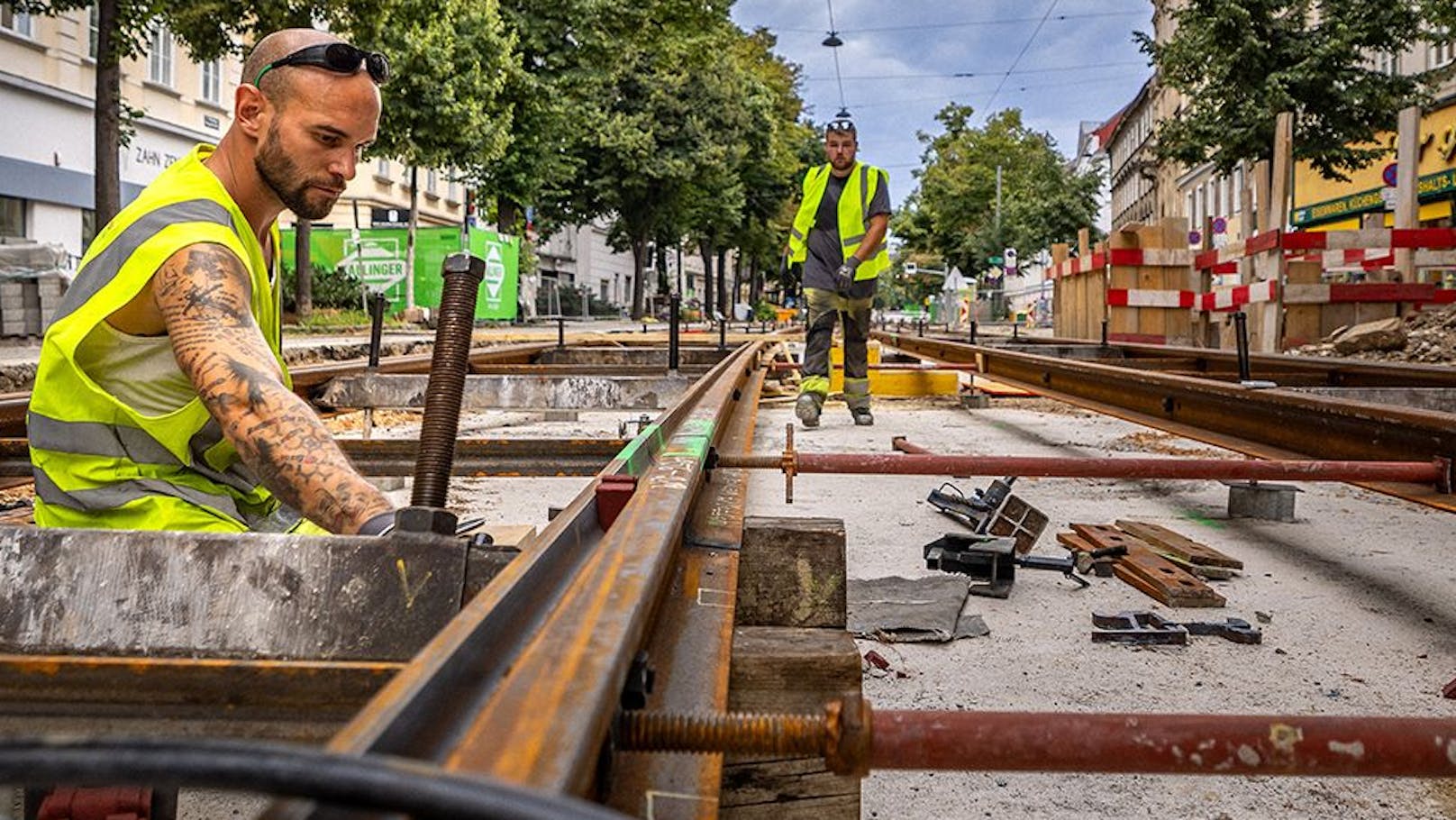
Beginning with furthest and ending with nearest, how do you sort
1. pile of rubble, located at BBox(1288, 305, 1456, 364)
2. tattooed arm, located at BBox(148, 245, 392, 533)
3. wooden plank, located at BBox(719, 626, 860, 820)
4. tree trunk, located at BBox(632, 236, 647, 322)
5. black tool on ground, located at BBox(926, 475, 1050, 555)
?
tree trunk, located at BBox(632, 236, 647, 322) → pile of rubble, located at BBox(1288, 305, 1456, 364) → black tool on ground, located at BBox(926, 475, 1050, 555) → tattooed arm, located at BBox(148, 245, 392, 533) → wooden plank, located at BBox(719, 626, 860, 820)

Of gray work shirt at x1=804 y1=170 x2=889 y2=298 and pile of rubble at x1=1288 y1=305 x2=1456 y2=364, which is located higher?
gray work shirt at x1=804 y1=170 x2=889 y2=298

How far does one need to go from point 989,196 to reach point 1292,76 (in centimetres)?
5051

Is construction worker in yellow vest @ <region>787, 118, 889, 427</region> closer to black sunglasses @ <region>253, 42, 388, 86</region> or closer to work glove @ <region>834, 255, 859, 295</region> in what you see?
work glove @ <region>834, 255, 859, 295</region>

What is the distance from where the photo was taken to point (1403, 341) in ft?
43.0

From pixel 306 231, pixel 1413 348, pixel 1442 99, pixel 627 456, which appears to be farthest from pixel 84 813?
pixel 1442 99

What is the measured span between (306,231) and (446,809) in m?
25.9

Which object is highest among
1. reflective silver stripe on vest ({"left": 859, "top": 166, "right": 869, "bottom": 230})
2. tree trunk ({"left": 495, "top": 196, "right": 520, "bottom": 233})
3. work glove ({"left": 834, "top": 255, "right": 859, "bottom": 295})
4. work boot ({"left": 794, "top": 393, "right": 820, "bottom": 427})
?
tree trunk ({"left": 495, "top": 196, "right": 520, "bottom": 233})

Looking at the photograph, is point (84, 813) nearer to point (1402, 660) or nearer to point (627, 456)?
point (627, 456)

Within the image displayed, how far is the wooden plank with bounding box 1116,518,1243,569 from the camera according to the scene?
162 inches

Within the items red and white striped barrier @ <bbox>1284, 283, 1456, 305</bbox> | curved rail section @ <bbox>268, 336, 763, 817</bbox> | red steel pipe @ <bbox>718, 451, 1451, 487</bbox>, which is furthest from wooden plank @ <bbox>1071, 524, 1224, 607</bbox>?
red and white striped barrier @ <bbox>1284, 283, 1456, 305</bbox>

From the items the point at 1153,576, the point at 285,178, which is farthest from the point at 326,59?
the point at 1153,576

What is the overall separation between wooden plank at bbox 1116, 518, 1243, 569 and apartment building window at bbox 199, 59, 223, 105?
29.2 metres

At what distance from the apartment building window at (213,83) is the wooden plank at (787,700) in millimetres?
30705

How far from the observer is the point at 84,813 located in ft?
5.71
